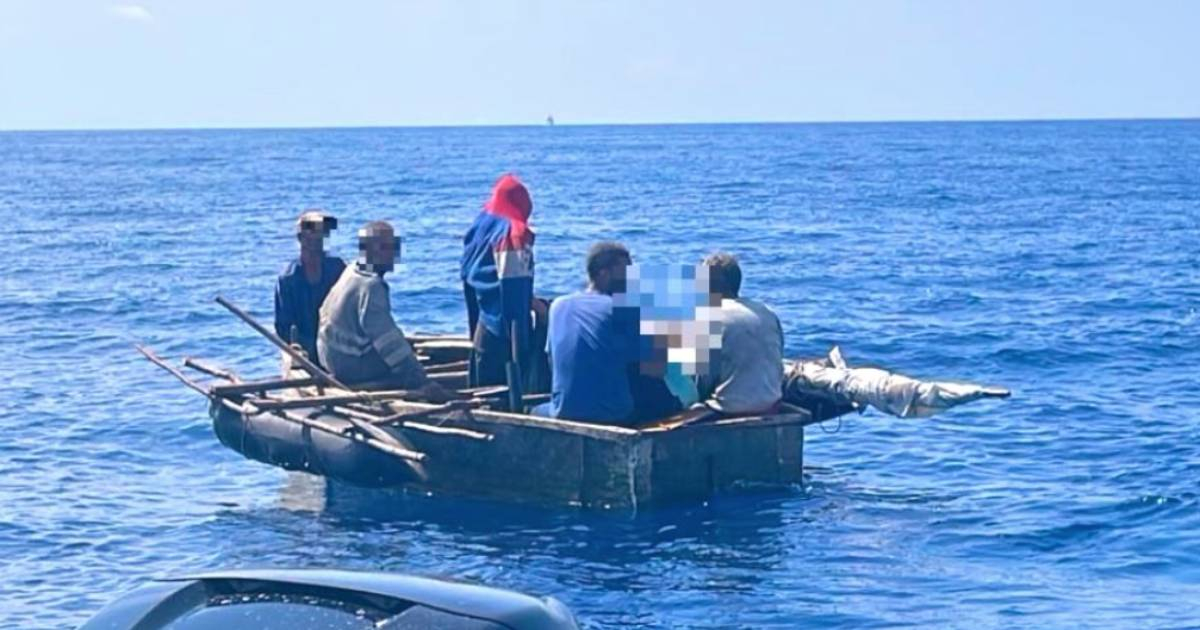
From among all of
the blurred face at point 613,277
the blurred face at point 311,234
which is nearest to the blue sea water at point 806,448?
the blurred face at point 613,277

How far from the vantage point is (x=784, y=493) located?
1369cm

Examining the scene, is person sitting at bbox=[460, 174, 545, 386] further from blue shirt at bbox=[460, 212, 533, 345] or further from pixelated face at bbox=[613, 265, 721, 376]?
pixelated face at bbox=[613, 265, 721, 376]

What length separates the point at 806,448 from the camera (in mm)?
16453

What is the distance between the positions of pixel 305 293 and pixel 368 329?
1138 mm

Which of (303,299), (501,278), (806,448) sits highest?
(501,278)

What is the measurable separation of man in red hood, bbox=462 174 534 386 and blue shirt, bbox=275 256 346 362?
1.23m

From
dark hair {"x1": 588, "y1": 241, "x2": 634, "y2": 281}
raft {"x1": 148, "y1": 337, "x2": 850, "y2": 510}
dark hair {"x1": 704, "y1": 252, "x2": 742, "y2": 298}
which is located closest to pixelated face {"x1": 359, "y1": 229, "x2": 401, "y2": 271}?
raft {"x1": 148, "y1": 337, "x2": 850, "y2": 510}

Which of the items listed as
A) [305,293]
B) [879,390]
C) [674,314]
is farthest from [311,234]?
[879,390]

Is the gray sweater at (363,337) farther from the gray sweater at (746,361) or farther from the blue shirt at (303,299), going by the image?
the gray sweater at (746,361)

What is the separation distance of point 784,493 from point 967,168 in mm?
73189

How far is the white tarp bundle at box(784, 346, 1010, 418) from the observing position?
13.3 meters

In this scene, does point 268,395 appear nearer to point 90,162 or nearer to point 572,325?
point 572,325

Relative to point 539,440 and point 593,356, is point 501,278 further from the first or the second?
point 539,440

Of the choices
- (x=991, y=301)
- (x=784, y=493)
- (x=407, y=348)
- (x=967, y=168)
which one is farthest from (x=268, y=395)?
(x=967, y=168)
